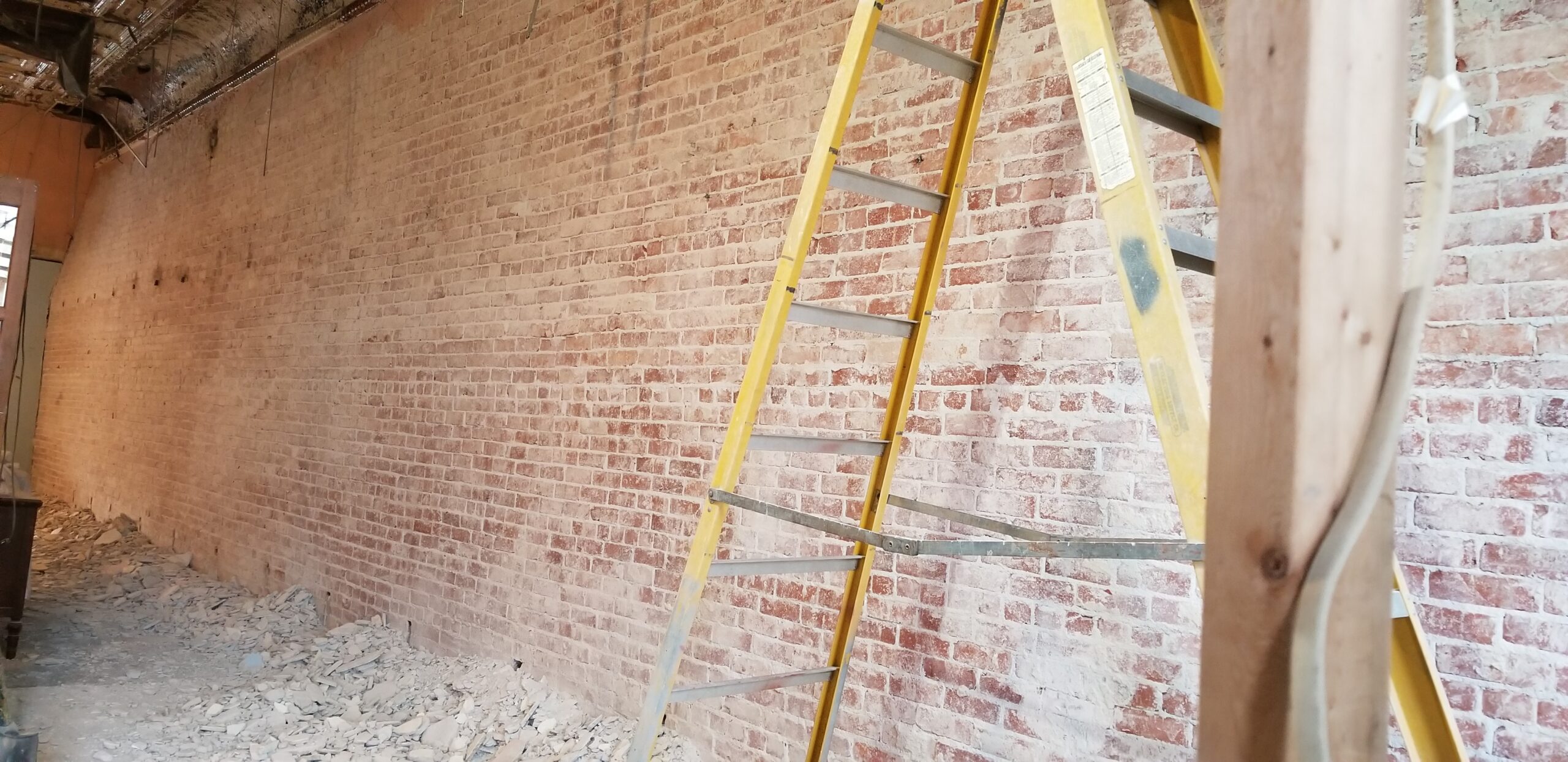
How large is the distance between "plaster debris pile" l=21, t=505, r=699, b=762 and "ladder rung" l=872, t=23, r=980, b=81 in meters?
2.47

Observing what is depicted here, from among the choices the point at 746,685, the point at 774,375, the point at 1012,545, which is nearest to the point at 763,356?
the point at 1012,545

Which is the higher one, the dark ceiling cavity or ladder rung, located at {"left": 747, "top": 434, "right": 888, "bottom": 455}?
the dark ceiling cavity

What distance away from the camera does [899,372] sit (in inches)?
94.9

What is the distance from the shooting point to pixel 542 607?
4430mm

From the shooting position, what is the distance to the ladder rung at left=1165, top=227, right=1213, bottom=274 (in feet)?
5.15

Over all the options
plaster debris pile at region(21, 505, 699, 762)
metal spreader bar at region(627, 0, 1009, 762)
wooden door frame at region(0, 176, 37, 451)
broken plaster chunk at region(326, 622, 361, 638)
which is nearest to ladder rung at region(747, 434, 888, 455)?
metal spreader bar at region(627, 0, 1009, 762)

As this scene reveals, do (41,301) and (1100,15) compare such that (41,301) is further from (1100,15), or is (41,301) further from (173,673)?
(1100,15)

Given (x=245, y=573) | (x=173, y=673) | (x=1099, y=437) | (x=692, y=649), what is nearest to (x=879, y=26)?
(x=1099, y=437)

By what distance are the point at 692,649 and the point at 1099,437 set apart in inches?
70.2

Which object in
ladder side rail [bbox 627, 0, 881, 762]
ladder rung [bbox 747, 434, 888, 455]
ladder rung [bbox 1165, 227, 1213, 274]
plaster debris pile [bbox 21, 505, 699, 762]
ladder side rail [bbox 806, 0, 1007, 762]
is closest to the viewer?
ladder rung [bbox 1165, 227, 1213, 274]

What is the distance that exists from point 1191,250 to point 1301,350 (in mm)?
782

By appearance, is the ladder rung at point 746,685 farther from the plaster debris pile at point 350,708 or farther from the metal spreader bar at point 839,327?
the plaster debris pile at point 350,708

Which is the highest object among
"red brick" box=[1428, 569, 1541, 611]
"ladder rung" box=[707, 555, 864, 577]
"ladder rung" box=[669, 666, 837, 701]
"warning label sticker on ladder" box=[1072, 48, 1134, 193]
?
"warning label sticker on ladder" box=[1072, 48, 1134, 193]

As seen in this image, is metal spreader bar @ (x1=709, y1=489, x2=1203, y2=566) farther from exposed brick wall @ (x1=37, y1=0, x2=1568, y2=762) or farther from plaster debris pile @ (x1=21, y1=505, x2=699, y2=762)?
plaster debris pile @ (x1=21, y1=505, x2=699, y2=762)
